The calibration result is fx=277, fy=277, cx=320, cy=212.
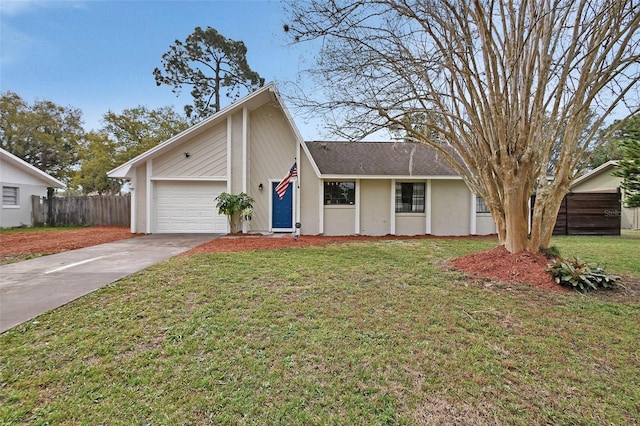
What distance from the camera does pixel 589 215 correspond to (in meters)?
12.5

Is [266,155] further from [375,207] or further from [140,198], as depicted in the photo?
[140,198]

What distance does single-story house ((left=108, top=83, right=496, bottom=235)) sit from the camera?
11.5 meters

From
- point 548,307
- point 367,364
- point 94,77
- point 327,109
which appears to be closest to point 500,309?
point 548,307

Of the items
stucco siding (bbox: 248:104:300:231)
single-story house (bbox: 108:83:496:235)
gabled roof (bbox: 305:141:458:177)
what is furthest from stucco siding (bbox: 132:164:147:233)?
gabled roof (bbox: 305:141:458:177)

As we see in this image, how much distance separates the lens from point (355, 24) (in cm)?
579

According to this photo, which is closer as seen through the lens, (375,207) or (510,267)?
(510,267)

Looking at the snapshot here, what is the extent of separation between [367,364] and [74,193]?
42275 millimetres

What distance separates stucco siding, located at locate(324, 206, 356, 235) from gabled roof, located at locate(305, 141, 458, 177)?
1533mm

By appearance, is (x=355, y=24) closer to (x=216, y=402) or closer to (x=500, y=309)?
(x=500, y=309)

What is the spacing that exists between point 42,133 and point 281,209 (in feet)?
82.8

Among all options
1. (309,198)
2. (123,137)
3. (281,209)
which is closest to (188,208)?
(281,209)

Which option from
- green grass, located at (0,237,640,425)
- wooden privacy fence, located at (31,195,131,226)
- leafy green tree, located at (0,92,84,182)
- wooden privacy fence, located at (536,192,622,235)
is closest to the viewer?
green grass, located at (0,237,640,425)

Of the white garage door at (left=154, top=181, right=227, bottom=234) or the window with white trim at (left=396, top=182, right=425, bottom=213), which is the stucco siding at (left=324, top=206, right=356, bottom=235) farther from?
the white garage door at (left=154, top=181, right=227, bottom=234)

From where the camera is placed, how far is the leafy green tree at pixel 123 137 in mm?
21578
